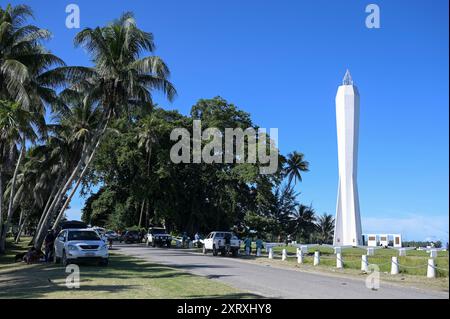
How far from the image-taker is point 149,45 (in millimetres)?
33125

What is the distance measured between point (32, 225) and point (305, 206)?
50.2m

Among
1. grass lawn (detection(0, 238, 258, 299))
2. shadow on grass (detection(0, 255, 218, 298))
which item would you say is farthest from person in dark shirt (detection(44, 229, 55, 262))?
grass lawn (detection(0, 238, 258, 299))

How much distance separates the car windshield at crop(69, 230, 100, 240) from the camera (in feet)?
76.9

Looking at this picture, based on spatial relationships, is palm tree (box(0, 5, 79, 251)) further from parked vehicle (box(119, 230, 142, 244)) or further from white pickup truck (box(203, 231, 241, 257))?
parked vehicle (box(119, 230, 142, 244))

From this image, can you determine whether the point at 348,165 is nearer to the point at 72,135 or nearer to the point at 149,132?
the point at 149,132

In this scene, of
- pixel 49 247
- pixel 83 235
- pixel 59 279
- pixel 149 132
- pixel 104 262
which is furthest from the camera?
pixel 149 132

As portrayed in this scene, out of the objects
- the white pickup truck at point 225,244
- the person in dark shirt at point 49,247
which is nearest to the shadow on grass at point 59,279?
the person in dark shirt at point 49,247

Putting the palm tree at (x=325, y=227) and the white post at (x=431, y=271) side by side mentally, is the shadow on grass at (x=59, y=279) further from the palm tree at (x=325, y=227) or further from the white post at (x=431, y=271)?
the palm tree at (x=325, y=227)

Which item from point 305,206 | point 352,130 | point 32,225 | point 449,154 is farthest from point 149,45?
point 32,225

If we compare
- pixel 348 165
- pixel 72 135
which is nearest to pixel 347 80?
pixel 348 165

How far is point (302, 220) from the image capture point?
89.8 m

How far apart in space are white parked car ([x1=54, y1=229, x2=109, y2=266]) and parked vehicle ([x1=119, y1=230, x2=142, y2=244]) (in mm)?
32047

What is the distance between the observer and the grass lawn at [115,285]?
1380 cm

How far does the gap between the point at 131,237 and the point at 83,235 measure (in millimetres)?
32360
